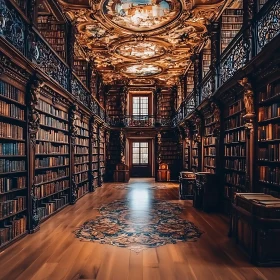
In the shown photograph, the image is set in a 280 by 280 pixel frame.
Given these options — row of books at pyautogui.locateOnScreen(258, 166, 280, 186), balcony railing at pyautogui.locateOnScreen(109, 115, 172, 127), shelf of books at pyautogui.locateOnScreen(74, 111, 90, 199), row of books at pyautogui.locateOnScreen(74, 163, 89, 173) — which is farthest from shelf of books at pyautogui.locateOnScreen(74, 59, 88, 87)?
row of books at pyautogui.locateOnScreen(258, 166, 280, 186)

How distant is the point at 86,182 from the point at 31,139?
572 cm

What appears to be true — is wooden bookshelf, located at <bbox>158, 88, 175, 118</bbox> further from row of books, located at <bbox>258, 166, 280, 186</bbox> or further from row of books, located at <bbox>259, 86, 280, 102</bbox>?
row of books, located at <bbox>258, 166, 280, 186</bbox>

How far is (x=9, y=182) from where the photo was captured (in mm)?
4695

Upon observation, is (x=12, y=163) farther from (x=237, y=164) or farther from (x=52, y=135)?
(x=237, y=164)

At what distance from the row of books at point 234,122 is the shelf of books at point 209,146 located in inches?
45.9

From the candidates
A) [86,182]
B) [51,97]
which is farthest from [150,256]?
[86,182]

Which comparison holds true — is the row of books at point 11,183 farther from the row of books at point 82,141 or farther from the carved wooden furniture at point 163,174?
the carved wooden furniture at point 163,174

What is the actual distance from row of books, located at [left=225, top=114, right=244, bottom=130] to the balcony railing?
9.79 metres

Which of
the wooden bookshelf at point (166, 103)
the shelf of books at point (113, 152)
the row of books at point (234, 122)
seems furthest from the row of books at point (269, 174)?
the wooden bookshelf at point (166, 103)

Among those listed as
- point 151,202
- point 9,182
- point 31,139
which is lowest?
point 151,202

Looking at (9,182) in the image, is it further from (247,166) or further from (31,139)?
(247,166)

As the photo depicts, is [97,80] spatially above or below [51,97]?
above

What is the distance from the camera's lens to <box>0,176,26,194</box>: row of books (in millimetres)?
4498

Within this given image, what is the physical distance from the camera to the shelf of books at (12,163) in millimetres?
4469
